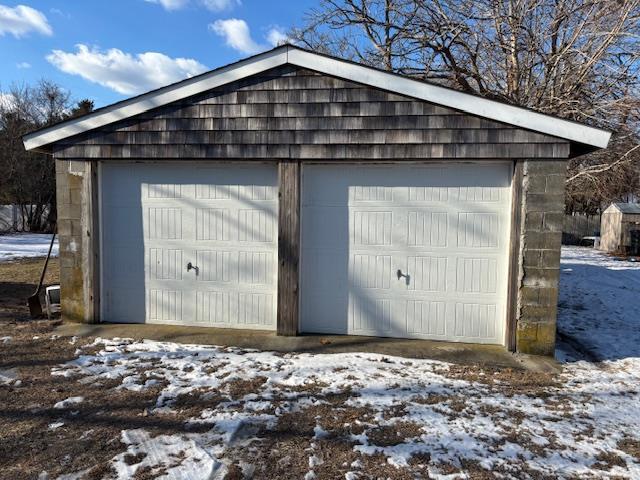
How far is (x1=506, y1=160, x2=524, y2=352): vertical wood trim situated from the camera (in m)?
4.92

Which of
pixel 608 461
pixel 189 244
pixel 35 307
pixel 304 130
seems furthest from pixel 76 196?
pixel 608 461

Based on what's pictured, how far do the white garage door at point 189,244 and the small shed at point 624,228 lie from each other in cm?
1955

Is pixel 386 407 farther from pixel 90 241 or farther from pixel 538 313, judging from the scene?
pixel 90 241

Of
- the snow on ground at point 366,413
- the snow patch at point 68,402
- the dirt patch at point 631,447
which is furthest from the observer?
the snow patch at point 68,402

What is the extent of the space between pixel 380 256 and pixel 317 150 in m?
1.57

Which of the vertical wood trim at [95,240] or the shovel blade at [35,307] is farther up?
the vertical wood trim at [95,240]

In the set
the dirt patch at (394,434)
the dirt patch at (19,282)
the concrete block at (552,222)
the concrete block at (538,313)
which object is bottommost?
the dirt patch at (394,434)

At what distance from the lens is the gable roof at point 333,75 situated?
4.70 metres

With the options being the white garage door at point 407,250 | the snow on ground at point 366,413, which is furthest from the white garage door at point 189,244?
the snow on ground at point 366,413

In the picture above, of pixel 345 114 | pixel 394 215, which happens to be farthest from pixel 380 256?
pixel 345 114

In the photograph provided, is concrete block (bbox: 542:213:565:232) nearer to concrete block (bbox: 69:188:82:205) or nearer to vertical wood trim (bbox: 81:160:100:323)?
vertical wood trim (bbox: 81:160:100:323)

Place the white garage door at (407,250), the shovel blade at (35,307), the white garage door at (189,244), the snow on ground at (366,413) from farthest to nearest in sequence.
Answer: the shovel blade at (35,307), the white garage door at (189,244), the white garage door at (407,250), the snow on ground at (366,413)

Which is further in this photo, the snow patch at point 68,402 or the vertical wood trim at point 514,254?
the vertical wood trim at point 514,254

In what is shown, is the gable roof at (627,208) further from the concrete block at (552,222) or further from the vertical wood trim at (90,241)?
the vertical wood trim at (90,241)
